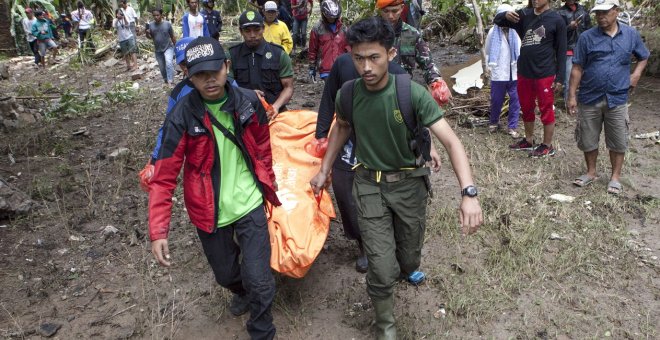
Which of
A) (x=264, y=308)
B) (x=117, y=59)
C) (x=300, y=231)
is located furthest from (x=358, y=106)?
(x=117, y=59)

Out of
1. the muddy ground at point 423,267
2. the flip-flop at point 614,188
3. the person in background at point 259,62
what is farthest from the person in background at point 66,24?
the flip-flop at point 614,188

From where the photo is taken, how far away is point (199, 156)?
8.77 ft

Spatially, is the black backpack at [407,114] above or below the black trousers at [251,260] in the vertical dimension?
above

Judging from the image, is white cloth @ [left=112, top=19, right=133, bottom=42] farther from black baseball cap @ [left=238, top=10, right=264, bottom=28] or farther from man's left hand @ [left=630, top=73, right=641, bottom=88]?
man's left hand @ [left=630, top=73, right=641, bottom=88]

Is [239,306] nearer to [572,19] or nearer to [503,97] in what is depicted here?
[503,97]

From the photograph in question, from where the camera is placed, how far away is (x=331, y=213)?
11.4 ft

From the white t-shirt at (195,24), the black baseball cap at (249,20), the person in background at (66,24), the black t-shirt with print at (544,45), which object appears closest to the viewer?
the black baseball cap at (249,20)

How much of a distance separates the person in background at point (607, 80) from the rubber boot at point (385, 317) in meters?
2.99

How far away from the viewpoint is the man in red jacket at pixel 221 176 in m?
2.57

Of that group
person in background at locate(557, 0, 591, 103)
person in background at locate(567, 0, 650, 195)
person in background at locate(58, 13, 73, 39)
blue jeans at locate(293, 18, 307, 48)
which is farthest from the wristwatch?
person in background at locate(58, 13, 73, 39)

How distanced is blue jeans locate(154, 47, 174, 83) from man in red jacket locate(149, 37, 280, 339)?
25.4 feet

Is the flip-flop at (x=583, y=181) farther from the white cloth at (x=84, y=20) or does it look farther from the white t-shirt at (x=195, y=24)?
the white cloth at (x=84, y=20)

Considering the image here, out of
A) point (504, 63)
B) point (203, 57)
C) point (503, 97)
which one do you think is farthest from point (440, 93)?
point (503, 97)

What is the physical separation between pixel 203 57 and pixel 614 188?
4.00 metres
